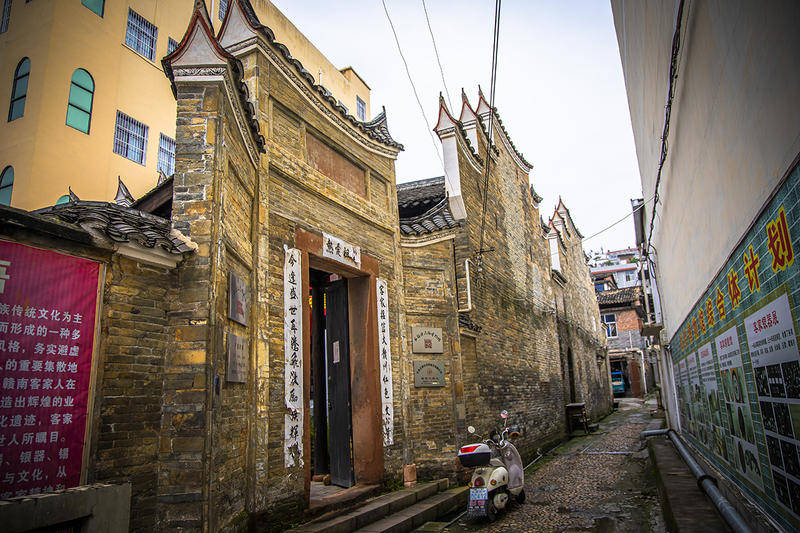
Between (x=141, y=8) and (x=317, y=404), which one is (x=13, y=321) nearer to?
(x=317, y=404)

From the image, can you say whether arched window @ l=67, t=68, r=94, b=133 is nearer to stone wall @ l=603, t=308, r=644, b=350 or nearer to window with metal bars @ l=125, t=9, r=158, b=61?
window with metal bars @ l=125, t=9, r=158, b=61

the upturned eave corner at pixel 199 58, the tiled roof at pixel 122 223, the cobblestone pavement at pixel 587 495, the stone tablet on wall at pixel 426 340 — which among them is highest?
the upturned eave corner at pixel 199 58

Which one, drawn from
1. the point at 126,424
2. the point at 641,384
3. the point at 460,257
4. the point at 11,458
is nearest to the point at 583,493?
the point at 460,257

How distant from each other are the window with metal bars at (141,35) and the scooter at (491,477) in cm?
1468

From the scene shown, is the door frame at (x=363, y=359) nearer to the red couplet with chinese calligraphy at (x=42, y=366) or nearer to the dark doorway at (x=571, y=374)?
the red couplet with chinese calligraphy at (x=42, y=366)

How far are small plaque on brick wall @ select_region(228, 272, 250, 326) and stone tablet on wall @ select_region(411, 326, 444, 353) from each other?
3.91 metres

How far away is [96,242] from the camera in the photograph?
3.71 m

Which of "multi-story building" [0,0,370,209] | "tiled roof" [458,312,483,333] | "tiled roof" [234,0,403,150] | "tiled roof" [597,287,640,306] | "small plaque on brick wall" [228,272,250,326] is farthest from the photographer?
"tiled roof" [597,287,640,306]

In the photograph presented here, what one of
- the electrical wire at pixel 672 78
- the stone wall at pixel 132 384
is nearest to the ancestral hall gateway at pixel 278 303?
the stone wall at pixel 132 384

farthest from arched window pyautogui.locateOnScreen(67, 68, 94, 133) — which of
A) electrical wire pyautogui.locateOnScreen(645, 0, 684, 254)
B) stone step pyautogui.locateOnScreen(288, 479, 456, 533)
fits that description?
electrical wire pyautogui.locateOnScreen(645, 0, 684, 254)

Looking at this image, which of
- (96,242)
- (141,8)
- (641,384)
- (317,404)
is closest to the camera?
(96,242)

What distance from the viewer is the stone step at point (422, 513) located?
615 cm

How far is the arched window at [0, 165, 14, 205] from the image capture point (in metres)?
11.7

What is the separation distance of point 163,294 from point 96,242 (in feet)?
2.42
